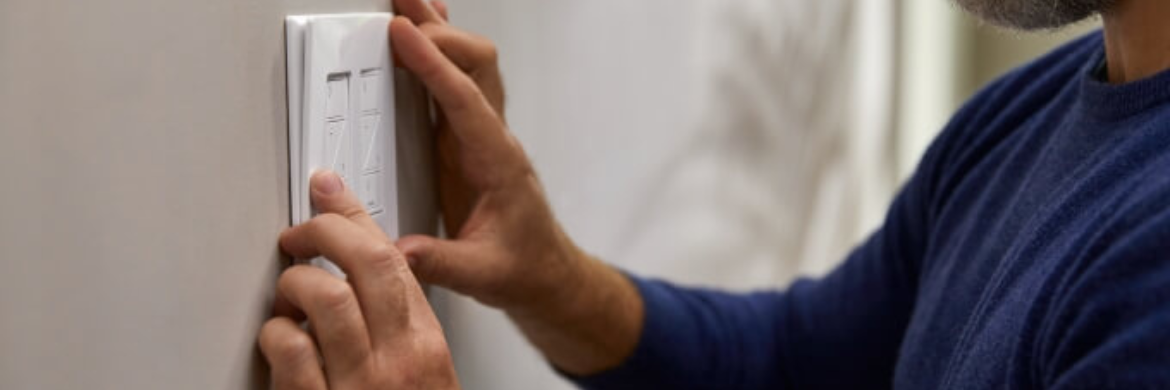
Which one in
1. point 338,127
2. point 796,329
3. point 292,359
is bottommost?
point 796,329

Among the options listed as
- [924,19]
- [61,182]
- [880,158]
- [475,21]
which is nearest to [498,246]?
[475,21]

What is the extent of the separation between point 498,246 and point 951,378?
0.29 metres

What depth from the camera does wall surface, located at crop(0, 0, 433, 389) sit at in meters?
0.43

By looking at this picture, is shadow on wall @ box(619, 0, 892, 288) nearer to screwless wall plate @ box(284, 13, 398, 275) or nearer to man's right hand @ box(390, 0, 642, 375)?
man's right hand @ box(390, 0, 642, 375)

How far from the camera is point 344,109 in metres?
0.64

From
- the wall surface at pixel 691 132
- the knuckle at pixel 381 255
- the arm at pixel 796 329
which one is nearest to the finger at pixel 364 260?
the knuckle at pixel 381 255

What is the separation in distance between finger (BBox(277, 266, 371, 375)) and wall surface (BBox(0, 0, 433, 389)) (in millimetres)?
20

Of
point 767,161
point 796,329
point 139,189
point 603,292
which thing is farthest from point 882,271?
point 139,189

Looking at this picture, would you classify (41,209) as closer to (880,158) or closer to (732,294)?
(732,294)

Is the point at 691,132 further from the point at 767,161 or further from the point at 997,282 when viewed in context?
the point at 997,282

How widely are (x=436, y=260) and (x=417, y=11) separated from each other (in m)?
0.15

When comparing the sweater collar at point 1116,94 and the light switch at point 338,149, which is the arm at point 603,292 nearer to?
the light switch at point 338,149

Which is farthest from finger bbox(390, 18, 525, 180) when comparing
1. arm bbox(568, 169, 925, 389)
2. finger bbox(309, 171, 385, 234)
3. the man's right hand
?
arm bbox(568, 169, 925, 389)

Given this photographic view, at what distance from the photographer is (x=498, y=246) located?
32.3 inches
